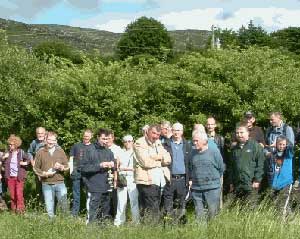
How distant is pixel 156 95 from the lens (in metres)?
15.0

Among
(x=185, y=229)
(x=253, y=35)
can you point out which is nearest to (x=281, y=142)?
(x=185, y=229)

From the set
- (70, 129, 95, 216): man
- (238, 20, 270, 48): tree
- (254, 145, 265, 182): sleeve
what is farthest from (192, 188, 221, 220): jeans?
(238, 20, 270, 48): tree

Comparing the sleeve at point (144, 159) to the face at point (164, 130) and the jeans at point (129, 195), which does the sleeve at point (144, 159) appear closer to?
the face at point (164, 130)

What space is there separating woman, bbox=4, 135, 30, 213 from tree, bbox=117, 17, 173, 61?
142 feet

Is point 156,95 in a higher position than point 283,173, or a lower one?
higher

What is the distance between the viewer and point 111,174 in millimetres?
11477


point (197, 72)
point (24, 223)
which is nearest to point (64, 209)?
point (24, 223)

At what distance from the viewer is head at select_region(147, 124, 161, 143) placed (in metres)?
10.5

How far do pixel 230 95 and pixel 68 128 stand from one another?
12.9 ft

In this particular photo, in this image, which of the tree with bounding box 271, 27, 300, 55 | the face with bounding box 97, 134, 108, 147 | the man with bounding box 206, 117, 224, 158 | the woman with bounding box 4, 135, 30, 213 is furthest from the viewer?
the tree with bounding box 271, 27, 300, 55

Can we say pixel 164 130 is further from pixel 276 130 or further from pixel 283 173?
pixel 283 173

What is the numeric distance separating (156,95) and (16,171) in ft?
12.4

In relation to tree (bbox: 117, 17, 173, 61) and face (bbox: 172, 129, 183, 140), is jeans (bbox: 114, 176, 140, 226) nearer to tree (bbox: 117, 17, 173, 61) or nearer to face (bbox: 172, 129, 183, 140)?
face (bbox: 172, 129, 183, 140)

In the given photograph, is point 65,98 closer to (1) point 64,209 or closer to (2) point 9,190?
(2) point 9,190
